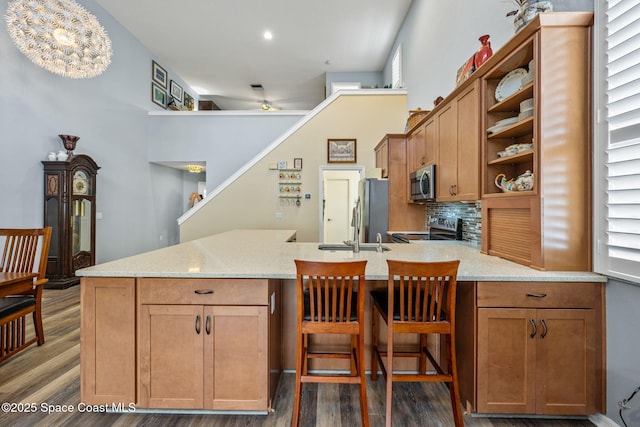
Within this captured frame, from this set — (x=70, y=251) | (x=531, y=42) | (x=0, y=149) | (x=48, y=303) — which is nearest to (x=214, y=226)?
(x=70, y=251)

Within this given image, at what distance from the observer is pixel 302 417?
170 centimetres

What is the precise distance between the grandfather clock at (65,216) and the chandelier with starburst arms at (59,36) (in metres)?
1.73

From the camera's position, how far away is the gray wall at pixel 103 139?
148 inches

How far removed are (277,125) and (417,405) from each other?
5.70 metres

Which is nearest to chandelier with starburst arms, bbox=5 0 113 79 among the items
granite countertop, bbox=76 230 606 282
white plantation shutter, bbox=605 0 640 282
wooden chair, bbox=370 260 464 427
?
granite countertop, bbox=76 230 606 282

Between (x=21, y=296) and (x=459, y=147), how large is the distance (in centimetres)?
384

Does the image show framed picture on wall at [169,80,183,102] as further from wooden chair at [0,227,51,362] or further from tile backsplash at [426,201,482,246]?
tile backsplash at [426,201,482,246]

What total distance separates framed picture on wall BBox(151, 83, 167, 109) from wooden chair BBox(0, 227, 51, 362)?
4.93m

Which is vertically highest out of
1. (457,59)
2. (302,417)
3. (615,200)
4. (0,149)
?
(457,59)

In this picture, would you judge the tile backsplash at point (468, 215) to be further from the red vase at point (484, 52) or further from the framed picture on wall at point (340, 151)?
the framed picture on wall at point (340, 151)

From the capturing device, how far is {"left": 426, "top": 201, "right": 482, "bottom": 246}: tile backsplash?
2.75 metres

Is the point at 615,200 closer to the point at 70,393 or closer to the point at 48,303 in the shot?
the point at 70,393

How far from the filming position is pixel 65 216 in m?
4.18

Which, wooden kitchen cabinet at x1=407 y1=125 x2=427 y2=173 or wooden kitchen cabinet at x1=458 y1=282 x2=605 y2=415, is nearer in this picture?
wooden kitchen cabinet at x1=458 y1=282 x2=605 y2=415
